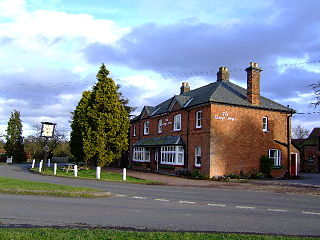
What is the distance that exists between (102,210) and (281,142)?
79.4 feet

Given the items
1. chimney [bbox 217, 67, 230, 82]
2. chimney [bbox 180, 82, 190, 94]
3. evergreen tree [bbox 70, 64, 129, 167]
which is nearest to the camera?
evergreen tree [bbox 70, 64, 129, 167]

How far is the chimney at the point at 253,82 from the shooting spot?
29344 millimetres

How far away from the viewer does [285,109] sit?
31.5m

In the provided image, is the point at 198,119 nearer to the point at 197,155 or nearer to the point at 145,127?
the point at 197,155

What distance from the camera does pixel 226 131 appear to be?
92.4 feet

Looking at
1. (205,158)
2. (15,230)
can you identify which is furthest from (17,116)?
(15,230)

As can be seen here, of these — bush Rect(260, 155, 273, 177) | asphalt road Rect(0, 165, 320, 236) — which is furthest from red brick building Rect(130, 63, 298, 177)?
asphalt road Rect(0, 165, 320, 236)

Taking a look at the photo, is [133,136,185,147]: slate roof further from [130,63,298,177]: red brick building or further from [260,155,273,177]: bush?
[260,155,273,177]: bush

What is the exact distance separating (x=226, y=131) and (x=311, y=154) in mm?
27258

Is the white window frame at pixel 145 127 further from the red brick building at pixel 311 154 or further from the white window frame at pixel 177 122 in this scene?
the red brick building at pixel 311 154

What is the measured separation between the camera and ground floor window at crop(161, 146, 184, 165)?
30.9m

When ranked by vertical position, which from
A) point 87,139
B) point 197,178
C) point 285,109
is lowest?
point 197,178

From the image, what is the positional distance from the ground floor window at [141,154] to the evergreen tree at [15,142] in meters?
28.4

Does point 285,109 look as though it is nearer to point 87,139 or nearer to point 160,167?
point 160,167
